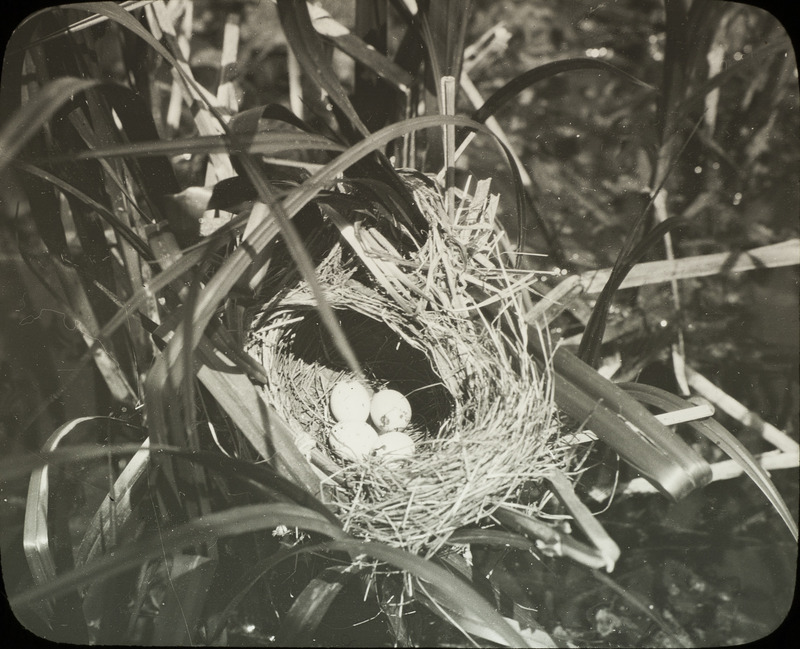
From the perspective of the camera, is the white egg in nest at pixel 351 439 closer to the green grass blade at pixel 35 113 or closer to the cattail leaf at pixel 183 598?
the cattail leaf at pixel 183 598

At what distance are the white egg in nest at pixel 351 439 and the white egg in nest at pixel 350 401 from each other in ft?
0.06

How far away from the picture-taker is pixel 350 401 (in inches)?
30.1

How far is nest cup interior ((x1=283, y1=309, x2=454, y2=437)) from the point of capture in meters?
0.77

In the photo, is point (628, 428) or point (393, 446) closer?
point (628, 428)

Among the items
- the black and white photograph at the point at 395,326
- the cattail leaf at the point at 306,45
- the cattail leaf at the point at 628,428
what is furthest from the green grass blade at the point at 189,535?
the cattail leaf at the point at 306,45

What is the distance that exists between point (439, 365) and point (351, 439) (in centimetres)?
15

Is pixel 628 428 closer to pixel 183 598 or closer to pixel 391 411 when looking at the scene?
pixel 391 411

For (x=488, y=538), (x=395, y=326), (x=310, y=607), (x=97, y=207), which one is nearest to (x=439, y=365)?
(x=395, y=326)

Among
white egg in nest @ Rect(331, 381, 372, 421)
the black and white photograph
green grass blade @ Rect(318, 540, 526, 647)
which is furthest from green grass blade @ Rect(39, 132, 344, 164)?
green grass blade @ Rect(318, 540, 526, 647)

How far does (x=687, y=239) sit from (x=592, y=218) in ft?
0.41

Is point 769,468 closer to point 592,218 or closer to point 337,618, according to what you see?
point 592,218

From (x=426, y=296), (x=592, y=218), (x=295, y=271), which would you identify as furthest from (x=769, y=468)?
(x=295, y=271)

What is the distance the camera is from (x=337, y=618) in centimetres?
71

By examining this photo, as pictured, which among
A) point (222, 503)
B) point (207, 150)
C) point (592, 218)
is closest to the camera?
point (207, 150)
